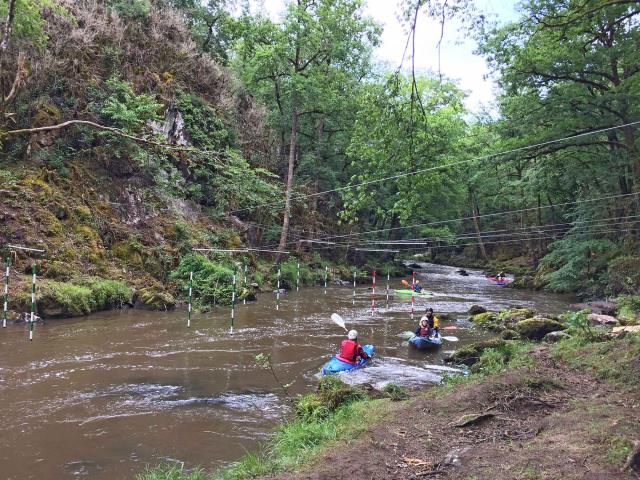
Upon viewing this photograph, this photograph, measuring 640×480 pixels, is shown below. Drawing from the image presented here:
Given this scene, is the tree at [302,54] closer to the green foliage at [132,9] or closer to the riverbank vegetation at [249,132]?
the riverbank vegetation at [249,132]

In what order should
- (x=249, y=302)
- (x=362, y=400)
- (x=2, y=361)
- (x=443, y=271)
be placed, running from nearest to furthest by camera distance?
(x=362, y=400) → (x=2, y=361) → (x=249, y=302) → (x=443, y=271)

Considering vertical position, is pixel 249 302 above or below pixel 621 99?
below

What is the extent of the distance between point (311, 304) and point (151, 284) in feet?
21.6

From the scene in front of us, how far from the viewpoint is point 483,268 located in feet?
144

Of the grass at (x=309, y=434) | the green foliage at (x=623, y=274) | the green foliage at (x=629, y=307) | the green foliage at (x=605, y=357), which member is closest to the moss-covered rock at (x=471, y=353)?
the green foliage at (x=605, y=357)

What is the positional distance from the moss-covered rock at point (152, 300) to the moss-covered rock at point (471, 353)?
9.02 metres

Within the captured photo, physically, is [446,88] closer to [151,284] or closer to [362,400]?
[151,284]

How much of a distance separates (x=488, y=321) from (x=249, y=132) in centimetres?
1761

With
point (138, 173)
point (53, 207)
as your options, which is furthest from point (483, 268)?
point (53, 207)

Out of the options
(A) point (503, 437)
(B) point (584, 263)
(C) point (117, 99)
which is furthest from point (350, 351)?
(B) point (584, 263)

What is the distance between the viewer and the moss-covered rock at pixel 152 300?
15031mm

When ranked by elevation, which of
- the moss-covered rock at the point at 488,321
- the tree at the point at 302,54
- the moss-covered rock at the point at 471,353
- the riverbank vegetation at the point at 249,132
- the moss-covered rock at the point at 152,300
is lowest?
the moss-covered rock at the point at 488,321

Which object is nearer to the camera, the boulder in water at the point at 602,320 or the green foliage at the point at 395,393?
the green foliage at the point at 395,393

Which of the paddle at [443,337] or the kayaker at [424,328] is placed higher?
the kayaker at [424,328]
